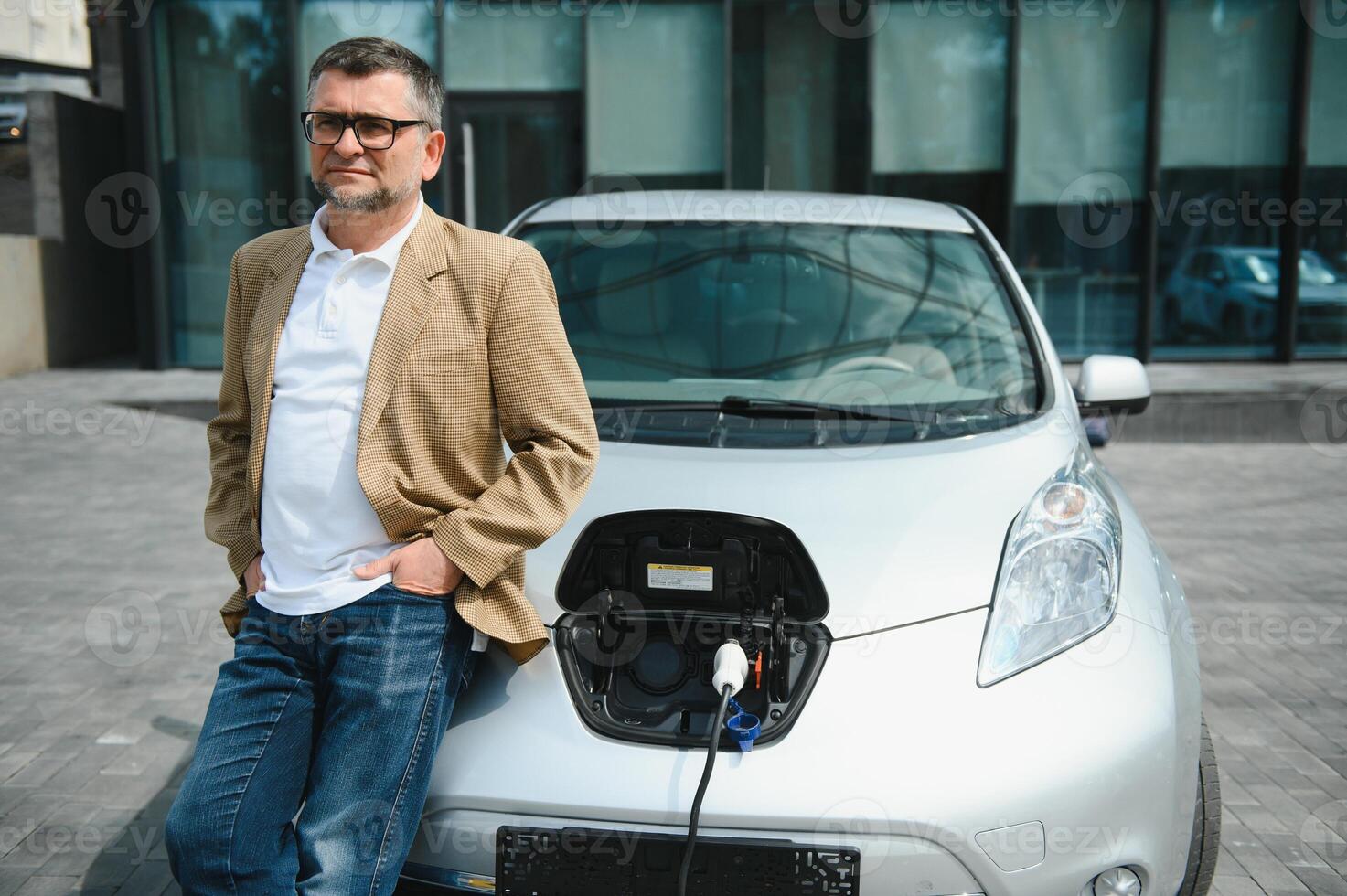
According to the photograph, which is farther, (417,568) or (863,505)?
(863,505)

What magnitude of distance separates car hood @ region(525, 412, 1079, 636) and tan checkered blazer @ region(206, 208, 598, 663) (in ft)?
1.03

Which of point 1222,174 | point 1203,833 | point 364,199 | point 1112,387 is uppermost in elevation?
point 1222,174

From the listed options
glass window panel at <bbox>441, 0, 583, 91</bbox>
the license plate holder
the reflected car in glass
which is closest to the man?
the license plate holder

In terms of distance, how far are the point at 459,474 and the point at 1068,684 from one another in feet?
3.74

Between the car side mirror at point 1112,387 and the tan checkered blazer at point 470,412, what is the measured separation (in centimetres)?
180

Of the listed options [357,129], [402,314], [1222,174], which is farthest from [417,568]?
[1222,174]

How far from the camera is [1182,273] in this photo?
1124cm

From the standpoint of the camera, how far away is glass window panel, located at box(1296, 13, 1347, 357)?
428 inches

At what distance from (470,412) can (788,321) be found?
1.50m

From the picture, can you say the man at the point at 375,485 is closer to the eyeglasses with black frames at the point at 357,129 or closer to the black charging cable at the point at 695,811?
the eyeglasses with black frames at the point at 357,129

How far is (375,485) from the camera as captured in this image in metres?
1.94

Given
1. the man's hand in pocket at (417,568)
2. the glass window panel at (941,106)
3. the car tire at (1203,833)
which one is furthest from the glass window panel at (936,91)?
the man's hand in pocket at (417,568)

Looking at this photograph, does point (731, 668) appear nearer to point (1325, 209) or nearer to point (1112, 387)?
point (1112, 387)

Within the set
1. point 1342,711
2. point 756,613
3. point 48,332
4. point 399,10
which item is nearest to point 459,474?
point 756,613
